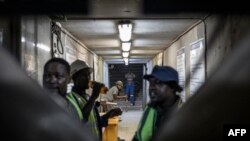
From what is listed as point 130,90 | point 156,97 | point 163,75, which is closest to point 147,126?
point 156,97

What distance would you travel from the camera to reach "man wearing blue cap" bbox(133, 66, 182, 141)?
0.92m

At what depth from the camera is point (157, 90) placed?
1.06m

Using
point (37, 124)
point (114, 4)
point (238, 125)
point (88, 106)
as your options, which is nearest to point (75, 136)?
point (37, 124)

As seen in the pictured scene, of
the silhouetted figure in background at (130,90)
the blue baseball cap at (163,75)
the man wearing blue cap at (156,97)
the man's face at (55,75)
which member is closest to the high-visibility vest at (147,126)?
the man wearing blue cap at (156,97)

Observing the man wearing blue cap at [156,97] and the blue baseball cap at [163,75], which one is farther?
the blue baseball cap at [163,75]

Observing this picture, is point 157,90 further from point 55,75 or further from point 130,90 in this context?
point 130,90

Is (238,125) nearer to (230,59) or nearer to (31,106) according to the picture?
(230,59)

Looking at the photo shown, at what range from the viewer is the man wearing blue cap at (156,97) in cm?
92

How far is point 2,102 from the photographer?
383mm

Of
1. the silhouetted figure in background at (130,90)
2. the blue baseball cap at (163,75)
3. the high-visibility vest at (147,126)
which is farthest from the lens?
the silhouetted figure in background at (130,90)

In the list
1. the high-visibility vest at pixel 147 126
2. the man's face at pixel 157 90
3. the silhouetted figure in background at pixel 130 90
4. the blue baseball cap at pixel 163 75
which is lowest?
the silhouetted figure in background at pixel 130 90

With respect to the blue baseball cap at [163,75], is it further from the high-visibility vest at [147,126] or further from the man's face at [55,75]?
the man's face at [55,75]

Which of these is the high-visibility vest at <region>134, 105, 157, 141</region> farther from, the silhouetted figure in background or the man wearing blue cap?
the silhouetted figure in background

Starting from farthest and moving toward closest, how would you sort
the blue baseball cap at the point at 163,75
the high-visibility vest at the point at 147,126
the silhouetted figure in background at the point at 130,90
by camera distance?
the silhouetted figure in background at the point at 130,90
the blue baseball cap at the point at 163,75
the high-visibility vest at the point at 147,126
